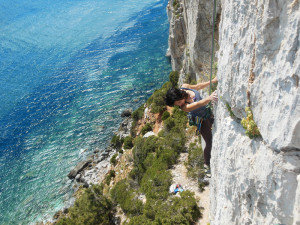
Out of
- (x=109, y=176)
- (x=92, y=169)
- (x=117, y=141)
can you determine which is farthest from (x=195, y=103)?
(x=92, y=169)

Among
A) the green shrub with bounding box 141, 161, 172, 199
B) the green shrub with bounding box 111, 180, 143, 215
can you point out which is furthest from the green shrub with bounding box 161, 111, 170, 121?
the green shrub with bounding box 111, 180, 143, 215

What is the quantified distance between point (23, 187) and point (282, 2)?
30.6 metres

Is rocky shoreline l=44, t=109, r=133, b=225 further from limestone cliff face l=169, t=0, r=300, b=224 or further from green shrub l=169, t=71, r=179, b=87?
limestone cliff face l=169, t=0, r=300, b=224

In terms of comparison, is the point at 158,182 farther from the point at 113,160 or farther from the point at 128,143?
the point at 113,160

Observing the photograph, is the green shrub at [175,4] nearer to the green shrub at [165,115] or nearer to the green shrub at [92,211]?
the green shrub at [165,115]

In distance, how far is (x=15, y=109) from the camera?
125 ft

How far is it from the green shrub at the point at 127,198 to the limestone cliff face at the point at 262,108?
9751 mm

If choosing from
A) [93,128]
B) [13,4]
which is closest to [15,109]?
[93,128]

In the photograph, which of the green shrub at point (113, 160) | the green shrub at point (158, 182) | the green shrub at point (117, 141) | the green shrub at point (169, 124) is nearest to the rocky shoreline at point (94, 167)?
the green shrub at point (117, 141)

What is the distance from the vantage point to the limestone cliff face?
343cm

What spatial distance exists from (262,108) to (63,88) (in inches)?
1660

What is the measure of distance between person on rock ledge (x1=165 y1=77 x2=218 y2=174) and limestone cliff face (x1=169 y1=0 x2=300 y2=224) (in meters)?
0.98

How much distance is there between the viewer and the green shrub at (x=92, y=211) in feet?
53.5

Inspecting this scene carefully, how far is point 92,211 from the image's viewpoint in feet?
54.6
